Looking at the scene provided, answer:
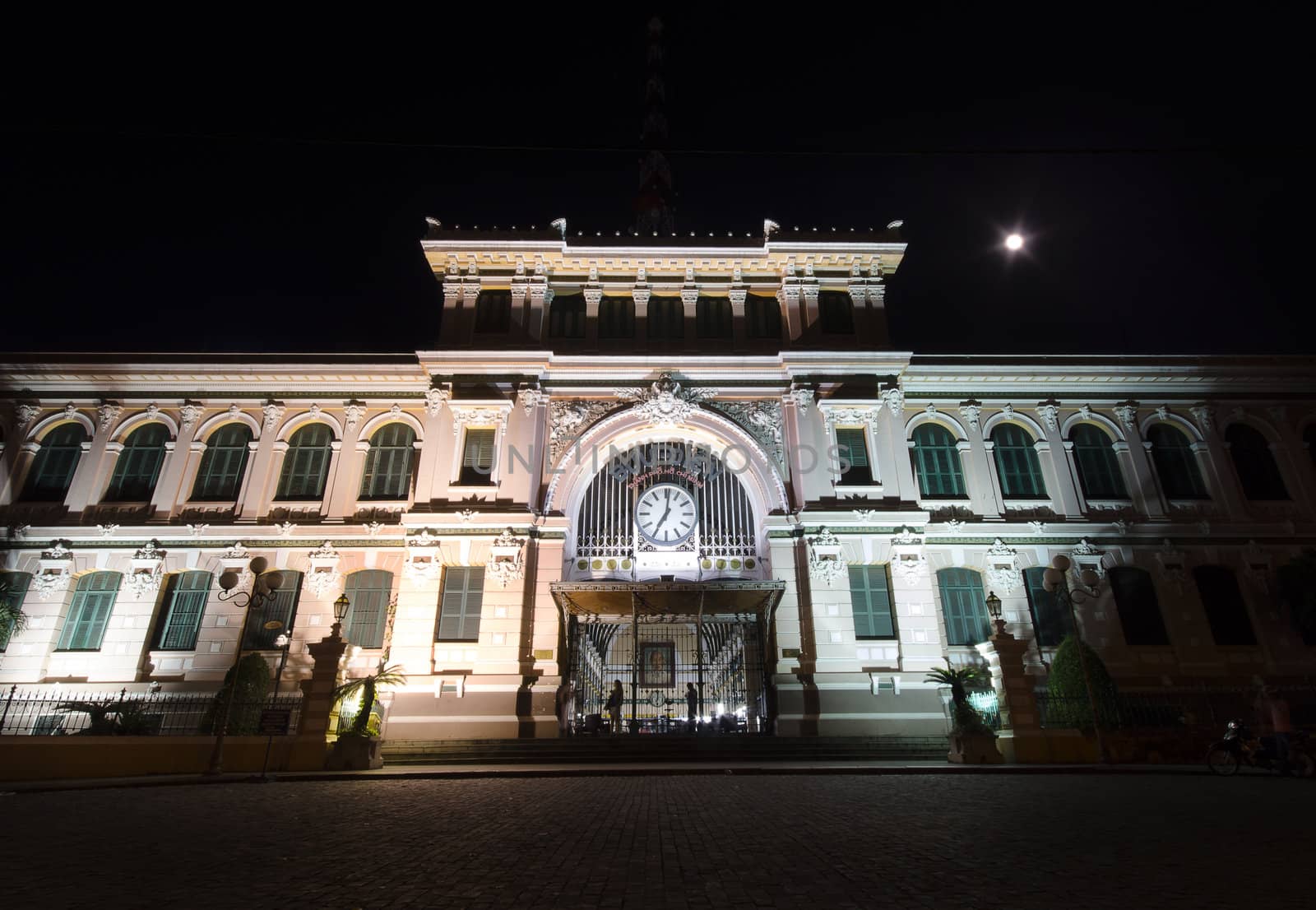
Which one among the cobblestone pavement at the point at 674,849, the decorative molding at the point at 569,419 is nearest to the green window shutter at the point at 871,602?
the decorative molding at the point at 569,419

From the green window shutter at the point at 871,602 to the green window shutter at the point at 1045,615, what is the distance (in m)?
4.88

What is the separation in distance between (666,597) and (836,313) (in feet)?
41.7

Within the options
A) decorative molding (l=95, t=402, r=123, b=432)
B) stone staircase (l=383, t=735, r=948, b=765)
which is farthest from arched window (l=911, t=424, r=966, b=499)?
decorative molding (l=95, t=402, r=123, b=432)

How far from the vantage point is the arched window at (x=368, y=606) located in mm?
20828

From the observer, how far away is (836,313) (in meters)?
25.1

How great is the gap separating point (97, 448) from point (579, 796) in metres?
23.3

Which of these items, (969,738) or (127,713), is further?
(127,713)

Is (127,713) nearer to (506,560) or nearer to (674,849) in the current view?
(506,560)

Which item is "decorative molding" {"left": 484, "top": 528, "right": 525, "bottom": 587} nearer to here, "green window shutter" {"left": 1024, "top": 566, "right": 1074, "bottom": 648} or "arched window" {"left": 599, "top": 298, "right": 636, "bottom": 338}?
"arched window" {"left": 599, "top": 298, "right": 636, "bottom": 338}

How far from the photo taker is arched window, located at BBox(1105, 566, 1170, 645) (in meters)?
21.3

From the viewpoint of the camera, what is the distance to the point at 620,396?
23.6 m

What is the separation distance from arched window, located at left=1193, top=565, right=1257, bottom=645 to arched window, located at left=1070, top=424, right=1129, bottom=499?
3514 millimetres

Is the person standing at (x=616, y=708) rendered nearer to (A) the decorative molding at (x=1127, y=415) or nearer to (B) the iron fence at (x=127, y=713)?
(B) the iron fence at (x=127, y=713)

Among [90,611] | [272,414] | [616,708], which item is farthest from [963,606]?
[90,611]
